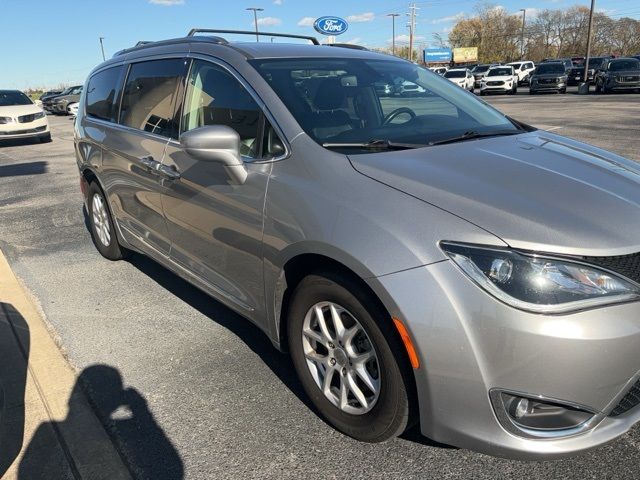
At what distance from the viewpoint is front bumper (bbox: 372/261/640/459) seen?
1.79 meters

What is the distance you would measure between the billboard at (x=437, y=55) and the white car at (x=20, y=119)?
198 feet

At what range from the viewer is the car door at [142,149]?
3488 mm

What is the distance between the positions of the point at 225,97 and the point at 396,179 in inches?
51.2

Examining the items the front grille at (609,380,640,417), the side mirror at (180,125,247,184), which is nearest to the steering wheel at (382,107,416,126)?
the side mirror at (180,125,247,184)

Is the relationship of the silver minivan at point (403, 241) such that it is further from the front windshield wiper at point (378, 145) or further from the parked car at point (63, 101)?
the parked car at point (63, 101)

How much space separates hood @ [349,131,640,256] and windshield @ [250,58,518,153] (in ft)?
0.93

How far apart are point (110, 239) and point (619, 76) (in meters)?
28.4

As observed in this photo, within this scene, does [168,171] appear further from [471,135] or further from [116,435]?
[471,135]

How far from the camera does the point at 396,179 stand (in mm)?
2207

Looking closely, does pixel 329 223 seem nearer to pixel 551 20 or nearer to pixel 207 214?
pixel 207 214

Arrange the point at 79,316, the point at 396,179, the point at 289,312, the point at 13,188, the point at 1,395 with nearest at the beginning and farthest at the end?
the point at 396,179 < the point at 289,312 < the point at 1,395 < the point at 79,316 < the point at 13,188

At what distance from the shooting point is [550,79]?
2955cm

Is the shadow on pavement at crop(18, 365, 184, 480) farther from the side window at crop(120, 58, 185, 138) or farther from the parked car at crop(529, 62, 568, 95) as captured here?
the parked car at crop(529, 62, 568, 95)

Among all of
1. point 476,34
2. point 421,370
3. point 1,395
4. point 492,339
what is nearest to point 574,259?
point 492,339
